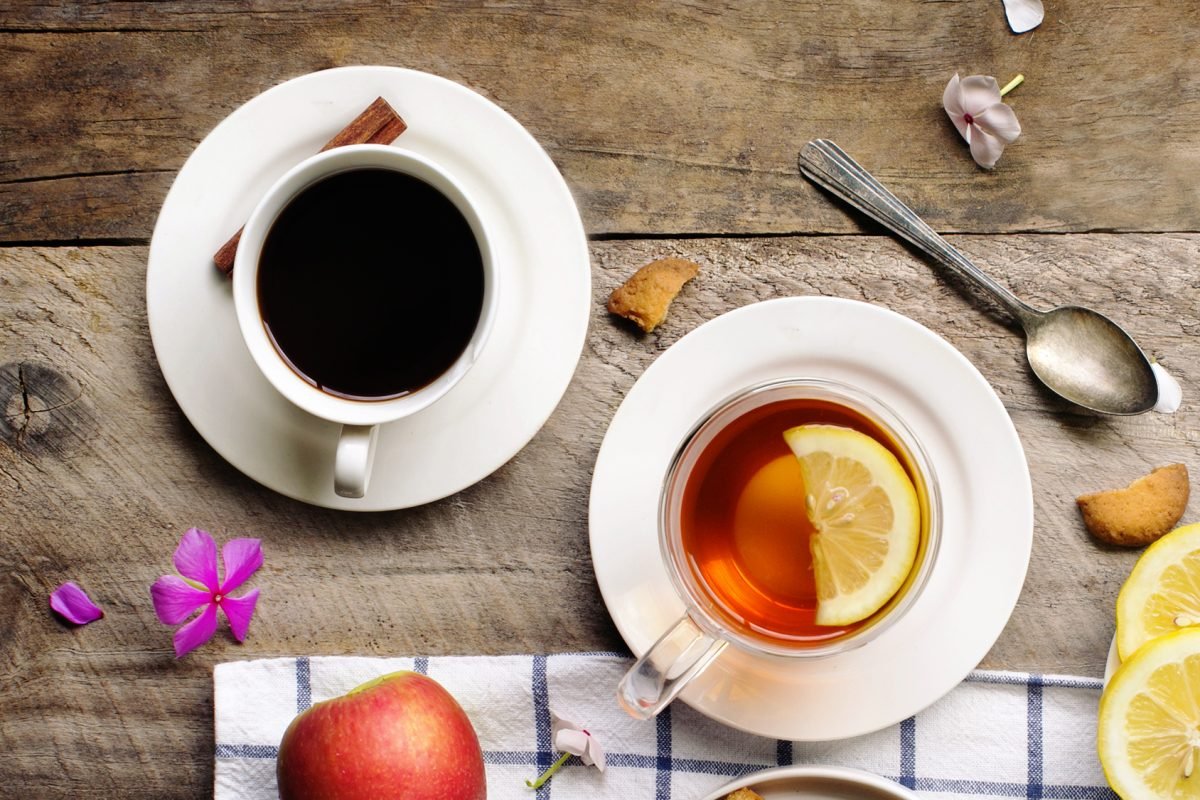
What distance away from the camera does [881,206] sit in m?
1.24

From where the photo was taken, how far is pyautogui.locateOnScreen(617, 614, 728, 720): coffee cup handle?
105 cm

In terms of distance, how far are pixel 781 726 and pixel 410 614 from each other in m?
0.47

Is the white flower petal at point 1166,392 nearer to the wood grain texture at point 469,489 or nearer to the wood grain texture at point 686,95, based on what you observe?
the wood grain texture at point 469,489

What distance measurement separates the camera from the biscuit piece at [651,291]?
1.22 m

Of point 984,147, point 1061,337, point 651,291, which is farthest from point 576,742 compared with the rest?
point 984,147

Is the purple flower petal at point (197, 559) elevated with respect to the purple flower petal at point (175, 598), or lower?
elevated

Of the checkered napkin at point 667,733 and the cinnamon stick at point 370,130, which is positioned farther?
the checkered napkin at point 667,733

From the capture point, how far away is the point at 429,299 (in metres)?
1.10

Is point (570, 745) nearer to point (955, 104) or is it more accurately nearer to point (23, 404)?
point (23, 404)

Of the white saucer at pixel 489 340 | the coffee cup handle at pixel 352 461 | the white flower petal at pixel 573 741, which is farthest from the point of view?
the white flower petal at pixel 573 741

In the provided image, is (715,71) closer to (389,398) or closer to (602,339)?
(602,339)

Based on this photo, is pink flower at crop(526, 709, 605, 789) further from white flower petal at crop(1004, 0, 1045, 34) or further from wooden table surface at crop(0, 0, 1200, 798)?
white flower petal at crop(1004, 0, 1045, 34)

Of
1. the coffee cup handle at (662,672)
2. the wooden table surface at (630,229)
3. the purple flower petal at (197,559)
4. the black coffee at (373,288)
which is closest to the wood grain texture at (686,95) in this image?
the wooden table surface at (630,229)

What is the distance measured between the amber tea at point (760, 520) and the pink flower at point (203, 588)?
21.4 inches
